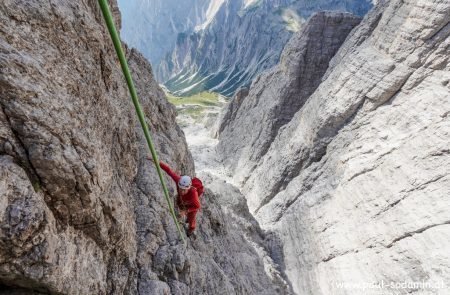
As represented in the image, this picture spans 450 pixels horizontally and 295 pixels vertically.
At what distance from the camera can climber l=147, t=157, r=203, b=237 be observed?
10422 mm

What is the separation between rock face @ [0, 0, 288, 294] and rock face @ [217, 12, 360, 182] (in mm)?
32363

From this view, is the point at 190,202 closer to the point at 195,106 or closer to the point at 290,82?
the point at 290,82

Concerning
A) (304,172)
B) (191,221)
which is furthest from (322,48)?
(191,221)

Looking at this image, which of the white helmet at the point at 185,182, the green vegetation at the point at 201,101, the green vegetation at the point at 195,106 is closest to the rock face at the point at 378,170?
the white helmet at the point at 185,182

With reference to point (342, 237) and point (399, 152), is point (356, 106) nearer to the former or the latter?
point (399, 152)

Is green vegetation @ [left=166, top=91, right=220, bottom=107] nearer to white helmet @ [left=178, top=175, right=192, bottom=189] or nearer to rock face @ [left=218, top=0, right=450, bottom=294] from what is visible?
rock face @ [left=218, top=0, right=450, bottom=294]

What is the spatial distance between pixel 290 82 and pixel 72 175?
3765cm

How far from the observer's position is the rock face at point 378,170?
733 inches

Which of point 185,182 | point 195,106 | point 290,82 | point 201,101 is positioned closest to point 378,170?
point 185,182

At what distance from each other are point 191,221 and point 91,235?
5.62 m

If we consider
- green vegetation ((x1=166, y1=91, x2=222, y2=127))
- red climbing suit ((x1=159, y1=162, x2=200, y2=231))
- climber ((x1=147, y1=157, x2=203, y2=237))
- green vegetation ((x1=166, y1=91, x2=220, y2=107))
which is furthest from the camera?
green vegetation ((x1=166, y1=91, x2=220, y2=107))

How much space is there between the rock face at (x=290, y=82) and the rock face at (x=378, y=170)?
5.92 meters

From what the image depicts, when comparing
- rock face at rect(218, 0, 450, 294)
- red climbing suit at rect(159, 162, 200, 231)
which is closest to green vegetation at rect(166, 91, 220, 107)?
rock face at rect(218, 0, 450, 294)

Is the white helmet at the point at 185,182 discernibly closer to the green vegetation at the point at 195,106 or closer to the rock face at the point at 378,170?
the rock face at the point at 378,170
